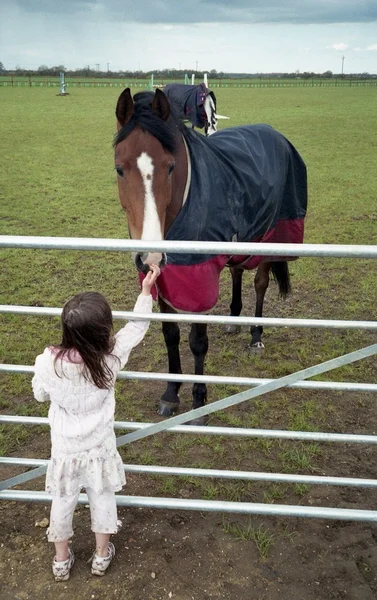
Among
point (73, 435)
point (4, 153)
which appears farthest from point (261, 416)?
point (4, 153)

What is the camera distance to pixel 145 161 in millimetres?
2711

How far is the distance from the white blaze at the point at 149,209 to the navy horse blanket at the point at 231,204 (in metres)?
0.40

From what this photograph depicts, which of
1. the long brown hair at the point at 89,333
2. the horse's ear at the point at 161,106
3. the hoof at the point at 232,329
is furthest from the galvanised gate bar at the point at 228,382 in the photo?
the hoof at the point at 232,329

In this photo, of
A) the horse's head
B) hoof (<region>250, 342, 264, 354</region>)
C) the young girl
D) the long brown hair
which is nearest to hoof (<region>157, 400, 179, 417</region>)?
hoof (<region>250, 342, 264, 354</region>)

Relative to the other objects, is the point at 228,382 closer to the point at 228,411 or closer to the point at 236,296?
the point at 228,411

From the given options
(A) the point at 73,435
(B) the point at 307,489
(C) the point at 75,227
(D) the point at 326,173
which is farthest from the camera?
(D) the point at 326,173

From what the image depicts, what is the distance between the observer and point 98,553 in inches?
90.7

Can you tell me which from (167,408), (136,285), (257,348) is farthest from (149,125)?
(136,285)

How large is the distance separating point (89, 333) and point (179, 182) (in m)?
1.43

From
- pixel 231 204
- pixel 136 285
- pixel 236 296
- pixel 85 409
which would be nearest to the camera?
pixel 85 409

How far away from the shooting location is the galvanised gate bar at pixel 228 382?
75.5 inches

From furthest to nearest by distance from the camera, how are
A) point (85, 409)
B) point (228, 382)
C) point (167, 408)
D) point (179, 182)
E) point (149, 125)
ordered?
1. point (167, 408)
2. point (179, 182)
3. point (149, 125)
4. point (228, 382)
5. point (85, 409)

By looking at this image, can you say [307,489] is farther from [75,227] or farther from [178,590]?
[75,227]

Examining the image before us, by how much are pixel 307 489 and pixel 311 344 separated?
183 cm
